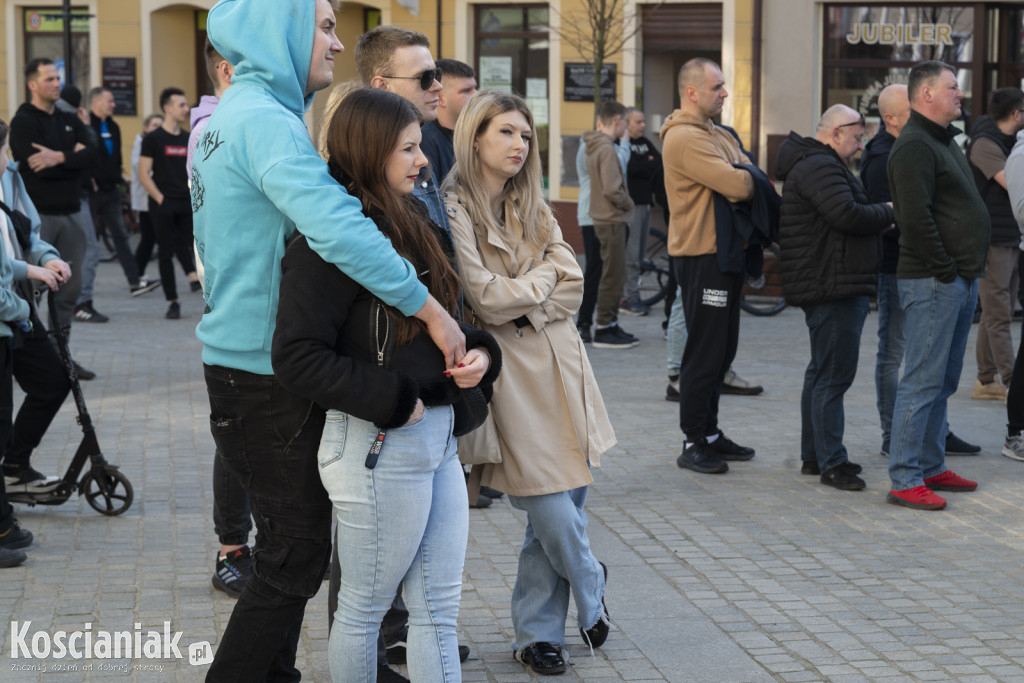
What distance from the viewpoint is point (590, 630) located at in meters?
4.47

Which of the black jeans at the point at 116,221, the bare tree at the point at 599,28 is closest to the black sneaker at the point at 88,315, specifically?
the black jeans at the point at 116,221

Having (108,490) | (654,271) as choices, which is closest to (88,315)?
(654,271)

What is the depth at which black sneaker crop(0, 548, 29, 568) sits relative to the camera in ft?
17.7

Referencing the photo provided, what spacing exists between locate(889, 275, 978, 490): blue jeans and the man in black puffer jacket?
29cm

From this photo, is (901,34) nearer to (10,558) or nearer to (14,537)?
(14,537)

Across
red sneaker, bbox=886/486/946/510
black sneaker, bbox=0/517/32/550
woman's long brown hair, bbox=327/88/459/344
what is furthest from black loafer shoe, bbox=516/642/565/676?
red sneaker, bbox=886/486/946/510

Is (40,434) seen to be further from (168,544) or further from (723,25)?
(723,25)

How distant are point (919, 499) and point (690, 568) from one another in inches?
60.5

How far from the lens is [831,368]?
6762 millimetres

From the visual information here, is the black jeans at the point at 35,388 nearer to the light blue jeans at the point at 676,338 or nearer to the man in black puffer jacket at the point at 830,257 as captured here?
the man in black puffer jacket at the point at 830,257

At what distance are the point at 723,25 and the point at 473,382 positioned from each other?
610 inches

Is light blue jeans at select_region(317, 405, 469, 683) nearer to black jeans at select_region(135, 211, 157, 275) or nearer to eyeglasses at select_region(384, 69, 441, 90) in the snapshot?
eyeglasses at select_region(384, 69, 441, 90)

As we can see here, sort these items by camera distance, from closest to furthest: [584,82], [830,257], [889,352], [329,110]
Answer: [329,110], [830,257], [889,352], [584,82]

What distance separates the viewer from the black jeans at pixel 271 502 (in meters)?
3.35
